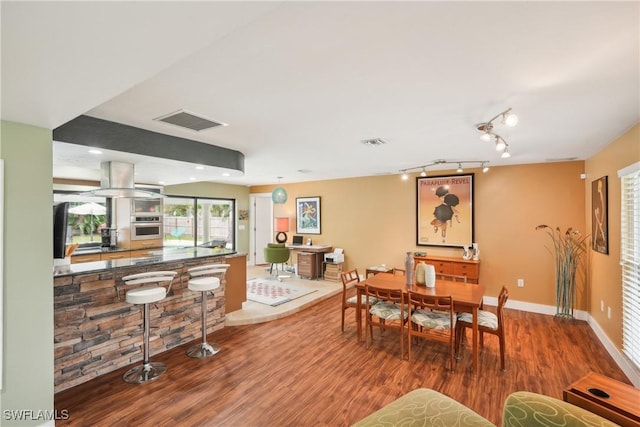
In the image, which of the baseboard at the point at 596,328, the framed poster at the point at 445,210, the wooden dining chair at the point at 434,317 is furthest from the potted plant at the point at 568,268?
the wooden dining chair at the point at 434,317

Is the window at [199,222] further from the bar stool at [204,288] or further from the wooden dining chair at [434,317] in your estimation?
the wooden dining chair at [434,317]

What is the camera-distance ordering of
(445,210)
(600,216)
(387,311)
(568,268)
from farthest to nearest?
1. (445,210)
2. (568,268)
3. (600,216)
4. (387,311)

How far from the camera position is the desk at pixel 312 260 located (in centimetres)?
701

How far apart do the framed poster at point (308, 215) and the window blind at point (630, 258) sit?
18.2 ft

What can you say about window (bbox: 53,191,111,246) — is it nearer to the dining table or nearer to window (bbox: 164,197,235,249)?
window (bbox: 164,197,235,249)

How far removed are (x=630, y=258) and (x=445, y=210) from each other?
295 cm

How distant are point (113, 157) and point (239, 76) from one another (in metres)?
2.17

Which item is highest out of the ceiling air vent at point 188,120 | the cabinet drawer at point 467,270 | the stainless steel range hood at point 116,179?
the ceiling air vent at point 188,120

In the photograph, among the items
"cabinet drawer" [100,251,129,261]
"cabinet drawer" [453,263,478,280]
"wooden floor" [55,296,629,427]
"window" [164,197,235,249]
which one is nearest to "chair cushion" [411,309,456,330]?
"wooden floor" [55,296,629,427]

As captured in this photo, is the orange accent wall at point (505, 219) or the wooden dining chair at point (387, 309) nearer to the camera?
the wooden dining chair at point (387, 309)

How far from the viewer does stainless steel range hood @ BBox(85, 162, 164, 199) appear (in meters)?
3.34

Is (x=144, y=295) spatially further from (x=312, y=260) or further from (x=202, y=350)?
(x=312, y=260)

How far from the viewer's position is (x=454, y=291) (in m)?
3.39

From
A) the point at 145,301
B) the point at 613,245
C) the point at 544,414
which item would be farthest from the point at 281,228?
the point at 544,414
